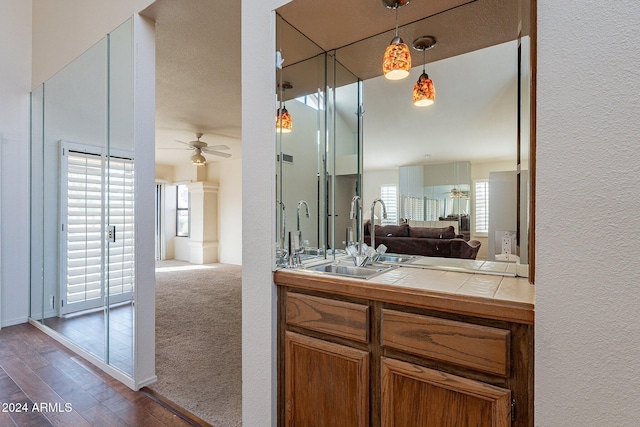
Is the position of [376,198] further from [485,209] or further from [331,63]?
[331,63]

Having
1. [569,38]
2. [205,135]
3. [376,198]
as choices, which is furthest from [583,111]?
[205,135]

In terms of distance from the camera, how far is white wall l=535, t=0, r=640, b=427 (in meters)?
0.78

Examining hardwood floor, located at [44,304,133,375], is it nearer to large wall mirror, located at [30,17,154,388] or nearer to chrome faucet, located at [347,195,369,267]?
large wall mirror, located at [30,17,154,388]

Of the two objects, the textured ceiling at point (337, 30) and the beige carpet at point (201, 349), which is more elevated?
the textured ceiling at point (337, 30)

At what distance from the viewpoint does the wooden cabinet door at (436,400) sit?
964 mm

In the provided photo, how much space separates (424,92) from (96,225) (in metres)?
2.62

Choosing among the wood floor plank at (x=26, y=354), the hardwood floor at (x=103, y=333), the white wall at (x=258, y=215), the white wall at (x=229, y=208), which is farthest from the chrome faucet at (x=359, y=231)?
the white wall at (x=229, y=208)

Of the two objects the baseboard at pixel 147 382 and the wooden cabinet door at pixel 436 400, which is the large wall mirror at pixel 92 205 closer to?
the baseboard at pixel 147 382

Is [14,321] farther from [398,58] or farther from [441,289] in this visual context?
[398,58]

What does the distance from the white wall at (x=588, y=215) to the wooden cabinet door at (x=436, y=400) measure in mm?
123

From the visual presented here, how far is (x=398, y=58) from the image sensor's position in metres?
1.72

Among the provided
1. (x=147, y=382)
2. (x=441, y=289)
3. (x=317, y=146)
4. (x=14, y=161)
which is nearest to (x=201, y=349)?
(x=147, y=382)

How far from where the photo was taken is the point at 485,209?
1.50 metres

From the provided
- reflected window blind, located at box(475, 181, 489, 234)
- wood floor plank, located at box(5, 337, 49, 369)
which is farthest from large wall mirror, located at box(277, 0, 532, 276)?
wood floor plank, located at box(5, 337, 49, 369)
